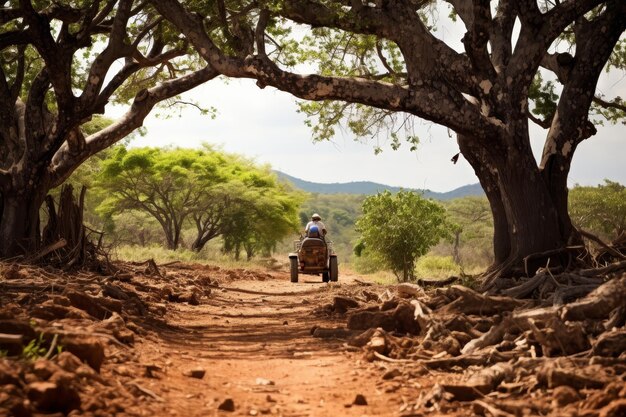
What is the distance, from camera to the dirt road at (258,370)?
4.87 metres

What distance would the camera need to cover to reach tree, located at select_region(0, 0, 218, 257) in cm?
1300

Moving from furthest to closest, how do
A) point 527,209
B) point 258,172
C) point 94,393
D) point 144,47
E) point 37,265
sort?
point 258,172
point 144,47
point 37,265
point 527,209
point 94,393

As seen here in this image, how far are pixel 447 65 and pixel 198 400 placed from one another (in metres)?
7.05

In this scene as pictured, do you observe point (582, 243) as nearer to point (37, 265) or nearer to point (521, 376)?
point (521, 376)

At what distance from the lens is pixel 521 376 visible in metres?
5.05

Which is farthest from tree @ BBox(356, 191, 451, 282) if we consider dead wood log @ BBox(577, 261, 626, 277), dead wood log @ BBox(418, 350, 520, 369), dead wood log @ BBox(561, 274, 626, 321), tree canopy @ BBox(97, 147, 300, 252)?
dead wood log @ BBox(418, 350, 520, 369)

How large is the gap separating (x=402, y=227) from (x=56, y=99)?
11401 mm

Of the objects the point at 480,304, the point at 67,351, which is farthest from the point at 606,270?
the point at 67,351

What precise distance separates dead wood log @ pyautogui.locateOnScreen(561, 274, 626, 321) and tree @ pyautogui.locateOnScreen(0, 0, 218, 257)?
31.1 feet

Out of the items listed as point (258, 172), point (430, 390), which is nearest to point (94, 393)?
point (430, 390)

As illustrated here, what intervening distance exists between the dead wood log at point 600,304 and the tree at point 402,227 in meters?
15.9

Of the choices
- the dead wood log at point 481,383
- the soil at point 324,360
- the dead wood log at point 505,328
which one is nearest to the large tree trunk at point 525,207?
the soil at point 324,360

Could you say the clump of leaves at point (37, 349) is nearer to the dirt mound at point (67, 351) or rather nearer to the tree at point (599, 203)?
the dirt mound at point (67, 351)

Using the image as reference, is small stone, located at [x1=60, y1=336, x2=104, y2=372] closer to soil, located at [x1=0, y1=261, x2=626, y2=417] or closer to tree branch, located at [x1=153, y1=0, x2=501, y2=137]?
soil, located at [x1=0, y1=261, x2=626, y2=417]
